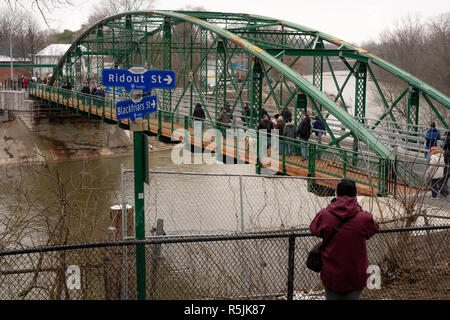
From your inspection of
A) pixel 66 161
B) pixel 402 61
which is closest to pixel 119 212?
pixel 66 161

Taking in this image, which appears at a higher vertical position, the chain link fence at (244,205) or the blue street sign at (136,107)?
the blue street sign at (136,107)

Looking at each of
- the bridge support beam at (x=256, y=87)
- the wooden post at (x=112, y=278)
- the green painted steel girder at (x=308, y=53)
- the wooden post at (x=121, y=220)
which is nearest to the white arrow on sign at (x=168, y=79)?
the wooden post at (x=112, y=278)

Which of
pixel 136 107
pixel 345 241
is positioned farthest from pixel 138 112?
pixel 345 241

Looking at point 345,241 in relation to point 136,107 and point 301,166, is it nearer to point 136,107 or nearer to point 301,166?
point 136,107

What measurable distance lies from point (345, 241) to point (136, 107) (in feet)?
10.9

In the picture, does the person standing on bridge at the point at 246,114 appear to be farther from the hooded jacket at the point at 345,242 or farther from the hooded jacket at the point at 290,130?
the hooded jacket at the point at 345,242

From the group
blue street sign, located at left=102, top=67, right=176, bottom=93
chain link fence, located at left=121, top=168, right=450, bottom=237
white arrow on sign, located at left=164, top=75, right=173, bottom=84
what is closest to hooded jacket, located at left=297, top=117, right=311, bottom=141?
chain link fence, located at left=121, top=168, right=450, bottom=237

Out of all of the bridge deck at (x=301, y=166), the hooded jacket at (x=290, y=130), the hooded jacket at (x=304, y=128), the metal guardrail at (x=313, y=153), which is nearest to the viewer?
the metal guardrail at (x=313, y=153)

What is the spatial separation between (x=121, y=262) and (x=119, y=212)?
9.86 ft

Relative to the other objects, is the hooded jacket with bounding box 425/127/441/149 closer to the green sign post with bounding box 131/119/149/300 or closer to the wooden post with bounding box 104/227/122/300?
the green sign post with bounding box 131/119/149/300

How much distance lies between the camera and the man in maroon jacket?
5.15 m

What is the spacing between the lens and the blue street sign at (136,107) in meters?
7.26

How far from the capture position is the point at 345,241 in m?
5.15
